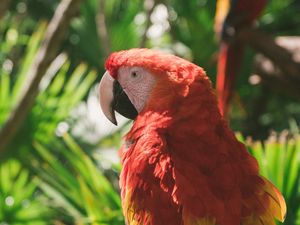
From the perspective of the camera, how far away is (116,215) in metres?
1.39

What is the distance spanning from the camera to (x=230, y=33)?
2291mm

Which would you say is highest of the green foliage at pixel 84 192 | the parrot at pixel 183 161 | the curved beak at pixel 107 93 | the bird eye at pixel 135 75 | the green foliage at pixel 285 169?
the bird eye at pixel 135 75

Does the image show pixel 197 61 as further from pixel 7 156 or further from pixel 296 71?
pixel 7 156

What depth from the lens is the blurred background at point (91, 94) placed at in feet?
4.70

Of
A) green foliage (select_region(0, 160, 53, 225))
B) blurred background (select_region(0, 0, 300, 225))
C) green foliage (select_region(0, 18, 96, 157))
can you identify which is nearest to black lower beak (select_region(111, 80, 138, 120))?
blurred background (select_region(0, 0, 300, 225))

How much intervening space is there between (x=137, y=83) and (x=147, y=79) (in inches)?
1.0

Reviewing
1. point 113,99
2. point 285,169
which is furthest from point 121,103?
point 285,169

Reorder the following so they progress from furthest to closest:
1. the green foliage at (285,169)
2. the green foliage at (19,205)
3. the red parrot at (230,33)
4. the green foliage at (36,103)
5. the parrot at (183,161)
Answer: the red parrot at (230,33), the green foliage at (36,103), the green foliage at (19,205), the green foliage at (285,169), the parrot at (183,161)

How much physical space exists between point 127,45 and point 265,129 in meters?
0.86

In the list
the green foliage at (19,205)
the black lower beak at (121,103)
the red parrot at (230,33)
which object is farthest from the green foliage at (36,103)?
the black lower beak at (121,103)

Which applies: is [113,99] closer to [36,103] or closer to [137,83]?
[137,83]

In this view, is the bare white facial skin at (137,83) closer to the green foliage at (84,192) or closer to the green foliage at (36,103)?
the green foliage at (84,192)

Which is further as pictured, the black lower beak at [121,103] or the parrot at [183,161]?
the black lower beak at [121,103]

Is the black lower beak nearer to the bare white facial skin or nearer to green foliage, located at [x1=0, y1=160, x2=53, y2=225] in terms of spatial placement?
the bare white facial skin
